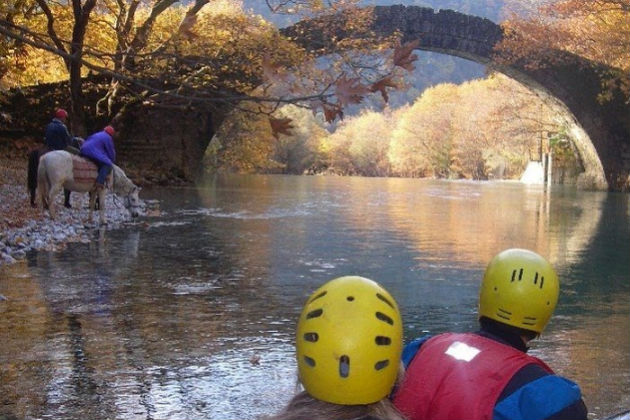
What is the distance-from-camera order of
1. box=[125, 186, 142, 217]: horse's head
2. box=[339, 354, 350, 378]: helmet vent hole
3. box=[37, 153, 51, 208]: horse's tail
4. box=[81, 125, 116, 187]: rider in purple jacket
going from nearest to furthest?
box=[339, 354, 350, 378]: helmet vent hole
box=[37, 153, 51, 208]: horse's tail
box=[81, 125, 116, 187]: rider in purple jacket
box=[125, 186, 142, 217]: horse's head

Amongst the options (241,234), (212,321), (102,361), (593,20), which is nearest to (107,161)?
(241,234)

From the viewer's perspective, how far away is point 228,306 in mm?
7152

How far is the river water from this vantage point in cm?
460

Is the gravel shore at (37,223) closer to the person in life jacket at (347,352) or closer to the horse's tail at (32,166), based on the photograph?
the horse's tail at (32,166)

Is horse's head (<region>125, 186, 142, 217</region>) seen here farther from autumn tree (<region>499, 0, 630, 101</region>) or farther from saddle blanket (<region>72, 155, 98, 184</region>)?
autumn tree (<region>499, 0, 630, 101</region>)

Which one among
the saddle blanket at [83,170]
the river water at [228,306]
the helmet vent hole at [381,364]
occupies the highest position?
the saddle blanket at [83,170]

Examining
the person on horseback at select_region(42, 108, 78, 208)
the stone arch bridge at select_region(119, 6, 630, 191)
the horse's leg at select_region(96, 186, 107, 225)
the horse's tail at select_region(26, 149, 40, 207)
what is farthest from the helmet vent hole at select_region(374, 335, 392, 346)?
the stone arch bridge at select_region(119, 6, 630, 191)

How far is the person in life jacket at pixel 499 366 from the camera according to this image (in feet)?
8.02

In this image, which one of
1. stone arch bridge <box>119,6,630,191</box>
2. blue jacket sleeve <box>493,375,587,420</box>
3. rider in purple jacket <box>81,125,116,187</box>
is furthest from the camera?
stone arch bridge <box>119,6,630,191</box>

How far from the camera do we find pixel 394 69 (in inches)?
146

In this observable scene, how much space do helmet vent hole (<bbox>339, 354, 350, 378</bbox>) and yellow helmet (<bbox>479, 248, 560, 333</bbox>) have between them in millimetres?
833

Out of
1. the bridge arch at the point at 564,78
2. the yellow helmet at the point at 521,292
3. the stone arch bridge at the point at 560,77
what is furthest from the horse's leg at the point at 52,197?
the bridge arch at the point at 564,78

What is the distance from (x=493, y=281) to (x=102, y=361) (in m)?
3.12

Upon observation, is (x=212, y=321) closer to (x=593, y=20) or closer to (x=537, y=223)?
(x=537, y=223)
